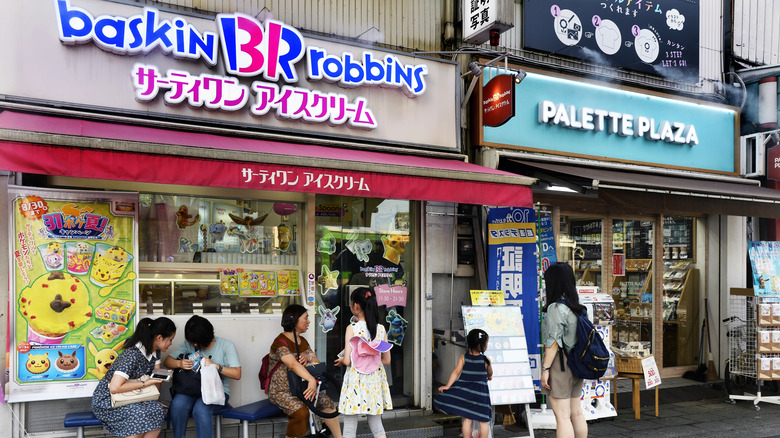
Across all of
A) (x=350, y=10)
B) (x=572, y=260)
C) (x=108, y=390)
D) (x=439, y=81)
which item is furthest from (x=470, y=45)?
(x=108, y=390)

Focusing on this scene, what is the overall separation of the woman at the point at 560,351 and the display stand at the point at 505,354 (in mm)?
828

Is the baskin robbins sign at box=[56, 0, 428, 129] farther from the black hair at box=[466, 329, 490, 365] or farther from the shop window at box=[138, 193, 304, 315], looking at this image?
the black hair at box=[466, 329, 490, 365]

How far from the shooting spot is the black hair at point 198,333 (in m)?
5.86

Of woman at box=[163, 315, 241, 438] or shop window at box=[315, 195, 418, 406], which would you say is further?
shop window at box=[315, 195, 418, 406]

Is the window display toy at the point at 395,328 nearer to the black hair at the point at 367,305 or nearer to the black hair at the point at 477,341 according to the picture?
the black hair at the point at 477,341

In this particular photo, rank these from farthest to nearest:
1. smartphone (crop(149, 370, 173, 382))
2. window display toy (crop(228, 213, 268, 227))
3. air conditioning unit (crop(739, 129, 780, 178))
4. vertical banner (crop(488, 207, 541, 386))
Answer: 1. air conditioning unit (crop(739, 129, 780, 178))
2. vertical banner (crop(488, 207, 541, 386))
3. window display toy (crop(228, 213, 268, 227))
4. smartphone (crop(149, 370, 173, 382))

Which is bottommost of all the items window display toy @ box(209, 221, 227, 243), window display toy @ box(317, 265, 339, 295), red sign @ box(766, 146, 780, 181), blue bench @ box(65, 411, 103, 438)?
blue bench @ box(65, 411, 103, 438)

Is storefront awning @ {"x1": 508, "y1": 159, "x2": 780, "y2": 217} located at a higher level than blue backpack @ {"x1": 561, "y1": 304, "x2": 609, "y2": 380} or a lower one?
higher

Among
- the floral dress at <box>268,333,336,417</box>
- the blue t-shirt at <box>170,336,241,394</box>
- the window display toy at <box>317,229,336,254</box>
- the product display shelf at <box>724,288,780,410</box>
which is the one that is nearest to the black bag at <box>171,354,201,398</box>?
the blue t-shirt at <box>170,336,241,394</box>

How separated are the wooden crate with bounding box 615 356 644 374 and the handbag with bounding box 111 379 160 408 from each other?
5.37m

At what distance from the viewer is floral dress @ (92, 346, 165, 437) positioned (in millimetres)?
5297

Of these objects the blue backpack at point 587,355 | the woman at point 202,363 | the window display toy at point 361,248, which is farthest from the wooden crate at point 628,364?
the woman at point 202,363

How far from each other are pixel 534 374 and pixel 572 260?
2579mm

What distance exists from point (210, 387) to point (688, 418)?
19.0ft
